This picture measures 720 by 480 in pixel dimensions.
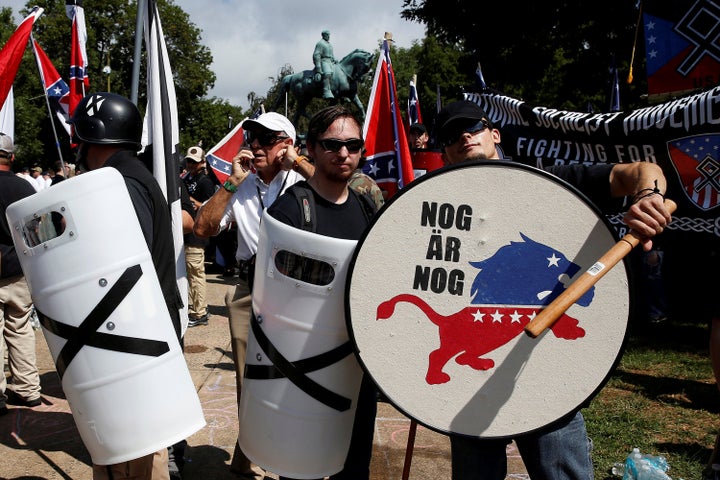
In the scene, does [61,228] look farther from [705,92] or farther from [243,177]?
[705,92]

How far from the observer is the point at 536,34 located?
21.7 meters

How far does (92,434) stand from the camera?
2334 millimetres

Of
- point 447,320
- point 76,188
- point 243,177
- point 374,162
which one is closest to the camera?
point 447,320

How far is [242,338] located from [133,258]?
4.77 feet

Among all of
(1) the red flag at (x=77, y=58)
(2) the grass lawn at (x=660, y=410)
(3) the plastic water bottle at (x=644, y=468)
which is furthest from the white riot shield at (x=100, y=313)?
(1) the red flag at (x=77, y=58)

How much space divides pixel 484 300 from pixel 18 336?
4453 millimetres

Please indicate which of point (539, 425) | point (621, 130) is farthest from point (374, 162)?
point (539, 425)

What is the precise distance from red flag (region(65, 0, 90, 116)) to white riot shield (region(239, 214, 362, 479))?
5707 mm

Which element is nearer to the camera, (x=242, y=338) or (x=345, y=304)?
(x=345, y=304)

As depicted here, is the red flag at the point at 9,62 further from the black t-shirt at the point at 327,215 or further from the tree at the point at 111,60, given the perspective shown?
the tree at the point at 111,60

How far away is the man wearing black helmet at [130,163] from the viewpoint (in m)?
2.70

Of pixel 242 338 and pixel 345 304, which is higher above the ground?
pixel 345 304

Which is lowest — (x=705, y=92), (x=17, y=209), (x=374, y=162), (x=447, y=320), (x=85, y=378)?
(x=85, y=378)

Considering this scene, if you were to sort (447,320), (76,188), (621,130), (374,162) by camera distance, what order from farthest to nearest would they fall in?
(374,162) → (621,130) → (76,188) → (447,320)
